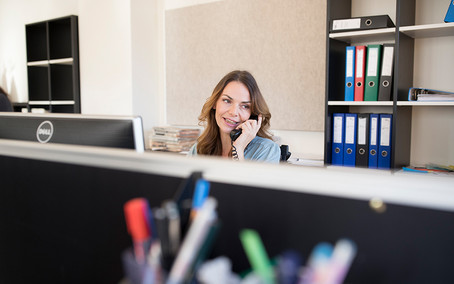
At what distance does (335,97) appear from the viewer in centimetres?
270

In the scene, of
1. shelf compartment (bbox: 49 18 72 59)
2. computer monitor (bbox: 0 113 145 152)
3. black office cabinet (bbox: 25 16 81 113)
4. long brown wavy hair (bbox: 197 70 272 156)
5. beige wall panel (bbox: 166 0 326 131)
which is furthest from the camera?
shelf compartment (bbox: 49 18 72 59)

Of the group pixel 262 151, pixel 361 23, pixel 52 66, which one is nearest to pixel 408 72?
pixel 361 23

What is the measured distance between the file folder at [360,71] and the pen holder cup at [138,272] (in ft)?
7.60

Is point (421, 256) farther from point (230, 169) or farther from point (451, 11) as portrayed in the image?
point (451, 11)

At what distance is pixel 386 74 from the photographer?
2445 mm

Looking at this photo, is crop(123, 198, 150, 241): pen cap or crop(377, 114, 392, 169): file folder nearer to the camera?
crop(123, 198, 150, 241): pen cap

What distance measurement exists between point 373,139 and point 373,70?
1.32 ft

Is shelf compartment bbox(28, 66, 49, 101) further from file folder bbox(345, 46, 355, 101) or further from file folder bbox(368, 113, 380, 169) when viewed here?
file folder bbox(368, 113, 380, 169)

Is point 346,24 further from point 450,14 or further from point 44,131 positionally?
point 44,131

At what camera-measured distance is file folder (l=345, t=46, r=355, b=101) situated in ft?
8.41

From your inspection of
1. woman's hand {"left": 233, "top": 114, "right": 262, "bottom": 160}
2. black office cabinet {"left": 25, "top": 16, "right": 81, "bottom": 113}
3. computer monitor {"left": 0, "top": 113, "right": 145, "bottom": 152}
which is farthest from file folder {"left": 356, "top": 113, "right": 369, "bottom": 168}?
black office cabinet {"left": 25, "top": 16, "right": 81, "bottom": 113}

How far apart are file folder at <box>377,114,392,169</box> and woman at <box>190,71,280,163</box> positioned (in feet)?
2.27

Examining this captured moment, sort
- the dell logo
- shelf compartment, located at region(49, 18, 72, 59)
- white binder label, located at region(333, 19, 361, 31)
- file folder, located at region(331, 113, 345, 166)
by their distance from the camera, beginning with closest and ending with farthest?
the dell logo
white binder label, located at region(333, 19, 361, 31)
file folder, located at region(331, 113, 345, 166)
shelf compartment, located at region(49, 18, 72, 59)

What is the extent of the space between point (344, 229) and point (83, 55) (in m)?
3.94
